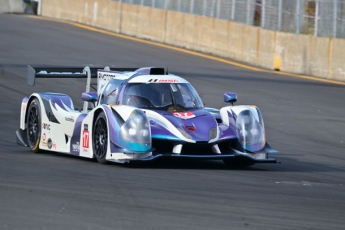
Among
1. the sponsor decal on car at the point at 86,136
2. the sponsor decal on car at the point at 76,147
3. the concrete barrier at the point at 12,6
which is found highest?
the concrete barrier at the point at 12,6

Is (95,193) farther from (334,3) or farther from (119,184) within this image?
(334,3)

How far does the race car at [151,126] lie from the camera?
11133 mm

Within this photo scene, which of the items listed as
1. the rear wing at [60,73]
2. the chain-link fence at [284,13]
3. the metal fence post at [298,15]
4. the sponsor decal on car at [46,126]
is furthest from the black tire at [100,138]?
the metal fence post at [298,15]

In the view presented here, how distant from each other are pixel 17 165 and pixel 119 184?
2.20m

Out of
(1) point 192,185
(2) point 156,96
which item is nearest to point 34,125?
(2) point 156,96

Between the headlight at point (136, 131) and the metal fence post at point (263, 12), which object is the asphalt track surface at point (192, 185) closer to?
the headlight at point (136, 131)

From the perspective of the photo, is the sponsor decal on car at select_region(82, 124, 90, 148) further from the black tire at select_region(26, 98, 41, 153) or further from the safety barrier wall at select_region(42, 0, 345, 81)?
the safety barrier wall at select_region(42, 0, 345, 81)

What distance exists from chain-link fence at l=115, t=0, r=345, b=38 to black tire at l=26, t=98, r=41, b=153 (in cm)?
1507

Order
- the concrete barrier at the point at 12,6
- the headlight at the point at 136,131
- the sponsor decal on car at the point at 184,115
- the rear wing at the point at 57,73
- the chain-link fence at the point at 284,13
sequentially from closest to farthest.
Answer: the headlight at the point at 136,131
the sponsor decal on car at the point at 184,115
the rear wing at the point at 57,73
the chain-link fence at the point at 284,13
the concrete barrier at the point at 12,6

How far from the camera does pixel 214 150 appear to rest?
37.6 ft

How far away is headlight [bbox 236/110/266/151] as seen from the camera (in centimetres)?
1160

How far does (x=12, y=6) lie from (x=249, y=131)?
3580cm

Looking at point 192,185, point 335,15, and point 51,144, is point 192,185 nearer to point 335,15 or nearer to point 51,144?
point 51,144

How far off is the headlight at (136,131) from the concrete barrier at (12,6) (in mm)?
35490
